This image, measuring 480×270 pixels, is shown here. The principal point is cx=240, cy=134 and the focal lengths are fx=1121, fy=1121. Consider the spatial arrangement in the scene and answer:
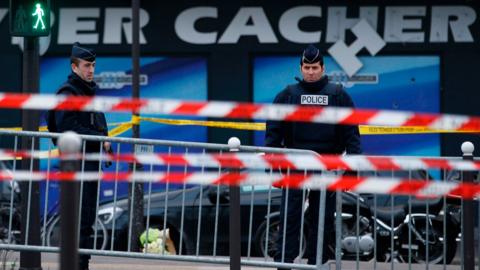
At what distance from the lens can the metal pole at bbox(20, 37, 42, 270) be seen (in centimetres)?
866

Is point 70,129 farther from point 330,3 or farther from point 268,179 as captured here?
point 330,3

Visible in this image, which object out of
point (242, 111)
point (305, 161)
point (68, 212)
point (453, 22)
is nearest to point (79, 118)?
point (305, 161)

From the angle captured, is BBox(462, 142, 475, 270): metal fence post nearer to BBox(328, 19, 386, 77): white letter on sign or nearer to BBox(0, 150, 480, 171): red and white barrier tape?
BBox(0, 150, 480, 171): red and white barrier tape

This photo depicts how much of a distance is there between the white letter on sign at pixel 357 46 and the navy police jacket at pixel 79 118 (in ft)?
30.6

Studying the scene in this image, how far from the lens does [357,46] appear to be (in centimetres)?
1788

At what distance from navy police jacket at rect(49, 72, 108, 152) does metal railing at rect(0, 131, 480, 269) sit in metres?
0.23

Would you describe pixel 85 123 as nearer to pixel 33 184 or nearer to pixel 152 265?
pixel 33 184

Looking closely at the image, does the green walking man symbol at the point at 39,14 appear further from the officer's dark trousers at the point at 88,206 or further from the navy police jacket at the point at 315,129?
the navy police jacket at the point at 315,129

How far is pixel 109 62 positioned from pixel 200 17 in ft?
5.44

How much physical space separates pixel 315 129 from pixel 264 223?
2.32m

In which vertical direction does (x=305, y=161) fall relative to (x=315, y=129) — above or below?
below

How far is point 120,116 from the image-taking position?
58.7 ft

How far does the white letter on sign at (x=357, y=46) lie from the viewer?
1788 cm

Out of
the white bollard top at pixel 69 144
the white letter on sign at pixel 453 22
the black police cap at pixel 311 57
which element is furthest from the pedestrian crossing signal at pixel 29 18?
the white letter on sign at pixel 453 22
